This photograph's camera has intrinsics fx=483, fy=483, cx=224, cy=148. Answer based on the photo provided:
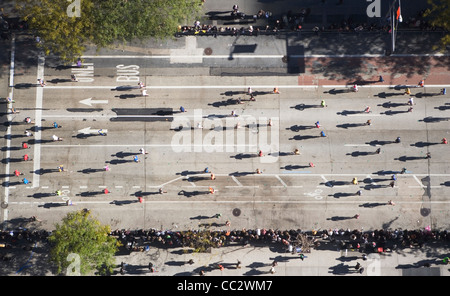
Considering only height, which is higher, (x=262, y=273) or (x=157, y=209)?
(x=157, y=209)

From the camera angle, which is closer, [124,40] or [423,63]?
[124,40]

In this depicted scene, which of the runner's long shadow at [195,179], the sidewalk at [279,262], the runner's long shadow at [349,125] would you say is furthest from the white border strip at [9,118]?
the runner's long shadow at [349,125]

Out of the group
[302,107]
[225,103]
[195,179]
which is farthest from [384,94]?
[195,179]

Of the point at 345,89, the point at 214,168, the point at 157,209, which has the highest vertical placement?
the point at 345,89

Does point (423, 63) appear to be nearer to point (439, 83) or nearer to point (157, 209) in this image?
point (439, 83)

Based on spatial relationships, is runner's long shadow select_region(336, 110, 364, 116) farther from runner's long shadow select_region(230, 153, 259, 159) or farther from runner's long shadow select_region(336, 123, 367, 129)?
runner's long shadow select_region(230, 153, 259, 159)

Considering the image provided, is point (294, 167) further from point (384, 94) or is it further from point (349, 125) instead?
point (384, 94)

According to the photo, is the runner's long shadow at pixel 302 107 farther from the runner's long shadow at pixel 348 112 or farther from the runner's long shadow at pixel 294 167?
the runner's long shadow at pixel 294 167

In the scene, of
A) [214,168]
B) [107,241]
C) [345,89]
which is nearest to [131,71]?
[214,168]
